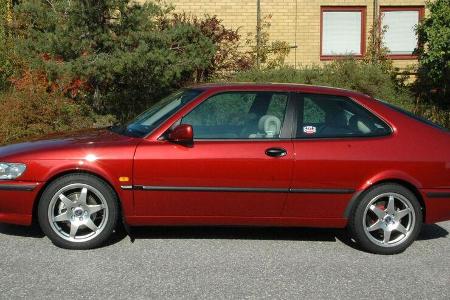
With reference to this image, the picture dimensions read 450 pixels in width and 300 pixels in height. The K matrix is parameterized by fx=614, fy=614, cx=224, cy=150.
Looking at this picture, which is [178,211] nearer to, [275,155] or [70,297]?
[275,155]

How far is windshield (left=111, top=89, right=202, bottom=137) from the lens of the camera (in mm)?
5609

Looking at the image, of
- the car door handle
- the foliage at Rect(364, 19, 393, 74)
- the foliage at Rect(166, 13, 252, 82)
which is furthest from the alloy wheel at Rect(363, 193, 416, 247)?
the foliage at Rect(364, 19, 393, 74)

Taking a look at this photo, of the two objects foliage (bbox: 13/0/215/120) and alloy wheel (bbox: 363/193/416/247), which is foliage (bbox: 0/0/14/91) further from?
alloy wheel (bbox: 363/193/416/247)

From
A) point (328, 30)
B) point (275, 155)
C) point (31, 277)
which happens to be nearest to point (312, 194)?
point (275, 155)

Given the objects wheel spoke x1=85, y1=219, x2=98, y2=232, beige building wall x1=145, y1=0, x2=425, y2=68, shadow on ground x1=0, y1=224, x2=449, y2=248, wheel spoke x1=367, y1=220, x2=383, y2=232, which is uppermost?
beige building wall x1=145, y1=0, x2=425, y2=68

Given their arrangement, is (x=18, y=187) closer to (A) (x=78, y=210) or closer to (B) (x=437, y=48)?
(A) (x=78, y=210)

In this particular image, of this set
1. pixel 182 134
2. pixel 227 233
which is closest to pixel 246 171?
pixel 182 134

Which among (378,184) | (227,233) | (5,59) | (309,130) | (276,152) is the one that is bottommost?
(227,233)

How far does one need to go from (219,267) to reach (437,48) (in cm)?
849

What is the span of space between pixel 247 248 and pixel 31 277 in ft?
6.24

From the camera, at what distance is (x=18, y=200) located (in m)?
5.32

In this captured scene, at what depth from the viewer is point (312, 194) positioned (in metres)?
5.45

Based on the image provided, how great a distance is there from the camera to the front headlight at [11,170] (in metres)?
5.32

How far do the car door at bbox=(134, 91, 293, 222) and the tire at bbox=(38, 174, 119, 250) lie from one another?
0.92 ft
